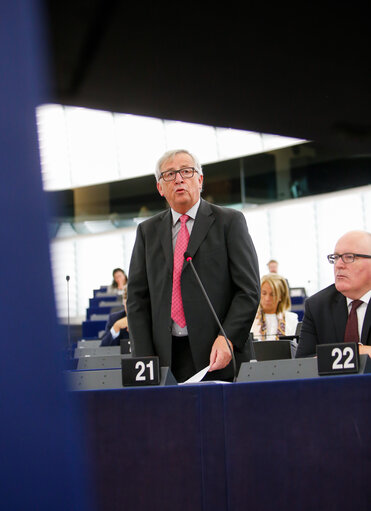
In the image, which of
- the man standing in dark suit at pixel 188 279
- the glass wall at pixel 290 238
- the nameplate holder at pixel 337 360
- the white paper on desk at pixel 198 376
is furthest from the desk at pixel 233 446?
the glass wall at pixel 290 238

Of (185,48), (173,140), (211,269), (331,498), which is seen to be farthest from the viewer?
(173,140)

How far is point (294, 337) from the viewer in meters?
4.55

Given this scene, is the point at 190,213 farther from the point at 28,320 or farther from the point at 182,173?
the point at 28,320

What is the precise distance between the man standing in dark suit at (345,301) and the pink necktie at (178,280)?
24.6 inches

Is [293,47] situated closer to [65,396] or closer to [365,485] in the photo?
[365,485]

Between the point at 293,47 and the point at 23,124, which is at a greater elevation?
the point at 293,47

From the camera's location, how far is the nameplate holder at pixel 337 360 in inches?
75.2

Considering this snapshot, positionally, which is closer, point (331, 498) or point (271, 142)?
point (331, 498)

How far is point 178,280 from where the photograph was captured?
2.59 meters

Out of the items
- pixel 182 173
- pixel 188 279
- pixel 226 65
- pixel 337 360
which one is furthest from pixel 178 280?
pixel 226 65

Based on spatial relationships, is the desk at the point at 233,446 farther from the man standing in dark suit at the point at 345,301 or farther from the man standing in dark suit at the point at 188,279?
the man standing in dark suit at the point at 345,301

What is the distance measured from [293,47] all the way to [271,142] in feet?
12.1

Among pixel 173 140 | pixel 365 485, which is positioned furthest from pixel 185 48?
pixel 365 485

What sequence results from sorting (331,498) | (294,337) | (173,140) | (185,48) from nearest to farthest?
(331,498) < (294,337) < (185,48) < (173,140)
